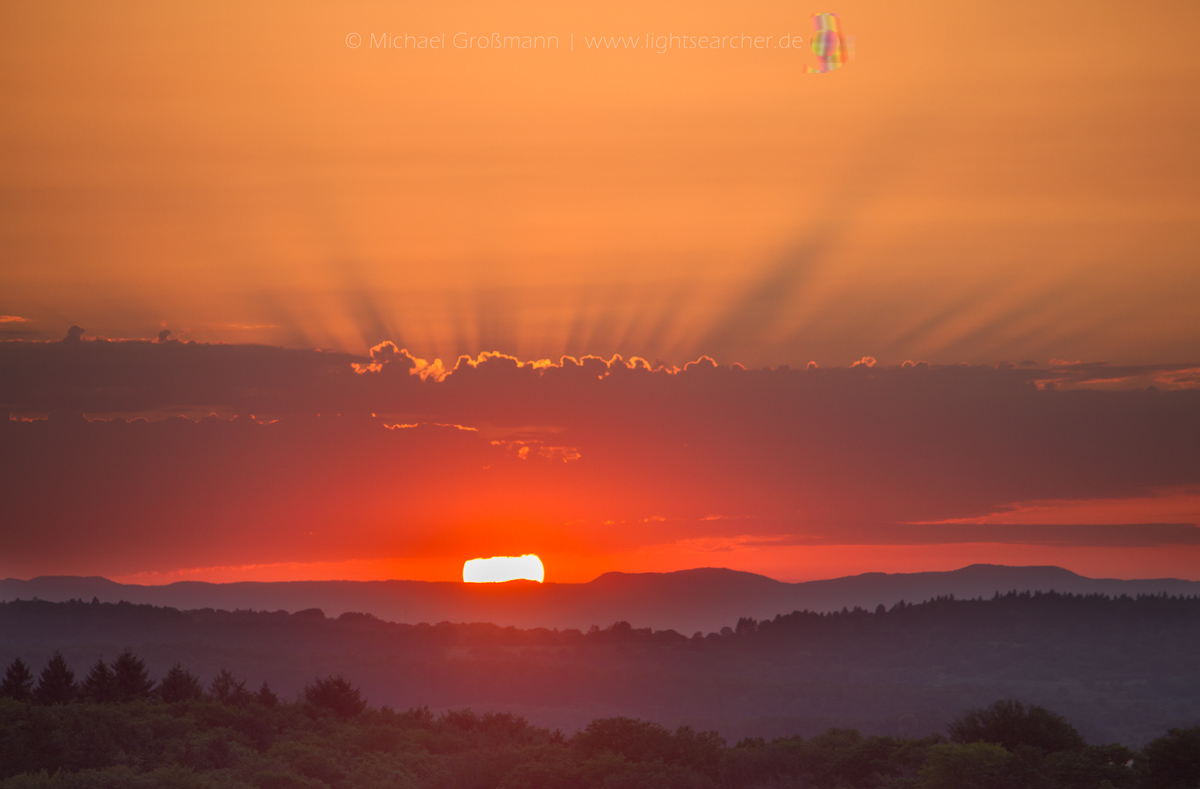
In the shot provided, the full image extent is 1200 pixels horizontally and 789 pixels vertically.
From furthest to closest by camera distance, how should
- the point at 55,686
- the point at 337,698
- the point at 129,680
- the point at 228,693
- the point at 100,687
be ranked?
1. the point at 337,698
2. the point at 228,693
3. the point at 129,680
4. the point at 100,687
5. the point at 55,686

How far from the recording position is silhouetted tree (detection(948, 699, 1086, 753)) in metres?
83.1

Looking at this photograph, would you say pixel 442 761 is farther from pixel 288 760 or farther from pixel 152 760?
pixel 152 760

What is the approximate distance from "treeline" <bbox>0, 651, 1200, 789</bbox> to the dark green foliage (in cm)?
11

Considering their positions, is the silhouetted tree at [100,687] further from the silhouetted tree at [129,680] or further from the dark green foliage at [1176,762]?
the dark green foliage at [1176,762]

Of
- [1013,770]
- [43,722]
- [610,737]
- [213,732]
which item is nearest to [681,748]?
[610,737]

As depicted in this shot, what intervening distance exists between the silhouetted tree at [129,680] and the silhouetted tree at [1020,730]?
6399cm

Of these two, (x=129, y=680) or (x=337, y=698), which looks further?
(x=337, y=698)

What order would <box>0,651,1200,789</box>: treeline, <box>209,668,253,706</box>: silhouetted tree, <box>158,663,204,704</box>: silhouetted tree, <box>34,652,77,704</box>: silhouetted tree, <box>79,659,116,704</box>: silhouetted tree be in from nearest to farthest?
<box>0,651,1200,789</box>: treeline
<box>34,652,77,704</box>: silhouetted tree
<box>79,659,116,704</box>: silhouetted tree
<box>158,663,204,704</box>: silhouetted tree
<box>209,668,253,706</box>: silhouetted tree

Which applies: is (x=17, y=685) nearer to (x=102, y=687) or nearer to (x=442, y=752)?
(x=102, y=687)

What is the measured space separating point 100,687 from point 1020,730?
7011 centimetres

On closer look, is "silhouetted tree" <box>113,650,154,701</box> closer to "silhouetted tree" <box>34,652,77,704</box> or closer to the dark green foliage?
"silhouetted tree" <box>34,652,77,704</box>

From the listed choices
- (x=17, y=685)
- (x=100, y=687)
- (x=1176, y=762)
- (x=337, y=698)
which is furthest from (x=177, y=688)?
(x=1176, y=762)

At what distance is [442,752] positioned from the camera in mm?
97000

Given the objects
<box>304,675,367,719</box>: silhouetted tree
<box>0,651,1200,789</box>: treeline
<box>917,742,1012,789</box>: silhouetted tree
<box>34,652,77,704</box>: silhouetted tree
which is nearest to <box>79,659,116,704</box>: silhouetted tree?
<box>0,651,1200,789</box>: treeline
